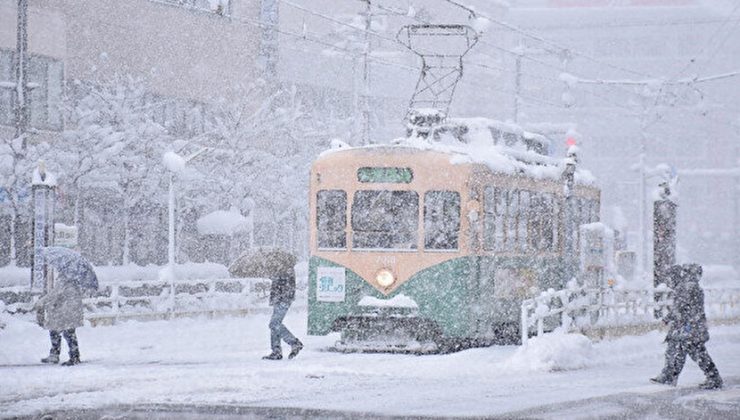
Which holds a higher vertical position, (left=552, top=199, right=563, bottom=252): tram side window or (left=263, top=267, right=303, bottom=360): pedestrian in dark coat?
(left=552, top=199, right=563, bottom=252): tram side window

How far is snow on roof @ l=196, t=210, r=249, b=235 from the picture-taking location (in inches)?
1588

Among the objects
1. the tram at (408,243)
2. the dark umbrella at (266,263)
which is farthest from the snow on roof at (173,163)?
the dark umbrella at (266,263)

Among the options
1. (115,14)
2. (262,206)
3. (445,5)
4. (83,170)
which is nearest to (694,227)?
(445,5)

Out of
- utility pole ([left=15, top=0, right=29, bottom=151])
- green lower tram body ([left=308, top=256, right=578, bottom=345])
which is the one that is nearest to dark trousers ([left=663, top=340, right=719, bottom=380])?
green lower tram body ([left=308, top=256, right=578, bottom=345])

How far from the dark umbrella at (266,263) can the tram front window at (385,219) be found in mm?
1931

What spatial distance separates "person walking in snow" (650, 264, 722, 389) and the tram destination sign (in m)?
5.47

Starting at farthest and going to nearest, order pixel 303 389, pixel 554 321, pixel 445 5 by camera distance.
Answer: pixel 445 5, pixel 554 321, pixel 303 389

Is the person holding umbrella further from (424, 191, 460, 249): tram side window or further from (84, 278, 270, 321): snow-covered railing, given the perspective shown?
(84, 278, 270, 321): snow-covered railing

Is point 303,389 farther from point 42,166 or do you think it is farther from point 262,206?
point 262,206

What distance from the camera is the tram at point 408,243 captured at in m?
18.8

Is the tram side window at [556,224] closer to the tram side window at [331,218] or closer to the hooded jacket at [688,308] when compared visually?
the tram side window at [331,218]

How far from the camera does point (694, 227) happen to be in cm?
7119

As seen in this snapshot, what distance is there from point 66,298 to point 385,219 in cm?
487

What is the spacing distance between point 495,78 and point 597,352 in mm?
50858
